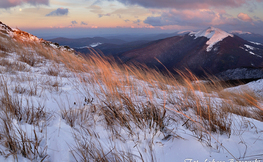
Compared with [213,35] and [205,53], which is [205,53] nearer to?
[205,53]

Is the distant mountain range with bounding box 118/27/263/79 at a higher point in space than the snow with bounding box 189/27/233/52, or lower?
lower

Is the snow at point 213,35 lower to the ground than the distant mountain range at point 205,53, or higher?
higher


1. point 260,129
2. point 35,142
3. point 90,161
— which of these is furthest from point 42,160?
point 260,129

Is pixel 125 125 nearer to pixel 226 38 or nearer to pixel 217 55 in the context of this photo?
pixel 217 55

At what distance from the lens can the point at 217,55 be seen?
48.8 m

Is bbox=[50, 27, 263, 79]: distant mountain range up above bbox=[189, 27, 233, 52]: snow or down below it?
below

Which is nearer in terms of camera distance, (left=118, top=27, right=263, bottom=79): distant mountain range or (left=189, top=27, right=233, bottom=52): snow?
(left=118, top=27, right=263, bottom=79): distant mountain range

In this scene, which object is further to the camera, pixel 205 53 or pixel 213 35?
pixel 213 35

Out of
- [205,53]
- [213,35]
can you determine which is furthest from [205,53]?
[213,35]

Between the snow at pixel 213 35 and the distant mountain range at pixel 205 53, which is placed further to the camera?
the snow at pixel 213 35

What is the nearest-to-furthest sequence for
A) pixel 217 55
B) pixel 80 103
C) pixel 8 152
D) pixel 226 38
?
pixel 8 152 < pixel 80 103 < pixel 217 55 < pixel 226 38

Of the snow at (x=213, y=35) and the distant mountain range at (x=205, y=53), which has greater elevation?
the snow at (x=213, y=35)

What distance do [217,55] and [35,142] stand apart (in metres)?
59.4

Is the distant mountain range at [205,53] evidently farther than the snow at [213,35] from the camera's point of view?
No
